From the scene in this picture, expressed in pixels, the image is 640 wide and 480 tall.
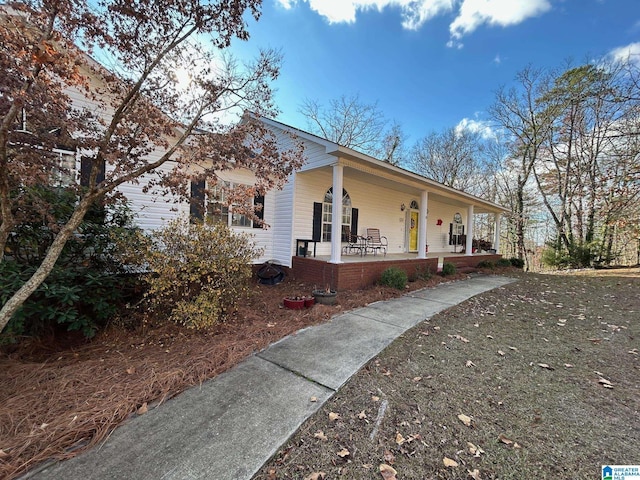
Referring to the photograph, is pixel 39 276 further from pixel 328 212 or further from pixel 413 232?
pixel 413 232

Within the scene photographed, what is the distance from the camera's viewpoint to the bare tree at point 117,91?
9.13 ft

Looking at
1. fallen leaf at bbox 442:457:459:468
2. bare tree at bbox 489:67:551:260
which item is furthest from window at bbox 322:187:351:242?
bare tree at bbox 489:67:551:260

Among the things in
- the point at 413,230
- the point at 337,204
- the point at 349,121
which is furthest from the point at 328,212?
the point at 349,121

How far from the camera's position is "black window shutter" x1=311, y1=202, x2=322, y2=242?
9180 mm

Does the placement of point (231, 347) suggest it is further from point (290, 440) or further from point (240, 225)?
point (240, 225)

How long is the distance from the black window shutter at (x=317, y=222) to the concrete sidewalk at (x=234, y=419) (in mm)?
→ 5222

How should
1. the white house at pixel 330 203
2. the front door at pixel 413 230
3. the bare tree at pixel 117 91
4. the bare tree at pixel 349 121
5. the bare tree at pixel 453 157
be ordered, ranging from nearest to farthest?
the bare tree at pixel 117 91 → the white house at pixel 330 203 → the front door at pixel 413 230 → the bare tree at pixel 349 121 → the bare tree at pixel 453 157

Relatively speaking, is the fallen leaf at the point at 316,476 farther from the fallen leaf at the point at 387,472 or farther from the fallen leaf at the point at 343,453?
the fallen leaf at the point at 387,472

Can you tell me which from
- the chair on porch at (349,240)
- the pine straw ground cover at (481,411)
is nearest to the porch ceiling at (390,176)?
the chair on porch at (349,240)

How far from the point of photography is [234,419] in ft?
7.88

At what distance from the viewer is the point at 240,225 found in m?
8.24

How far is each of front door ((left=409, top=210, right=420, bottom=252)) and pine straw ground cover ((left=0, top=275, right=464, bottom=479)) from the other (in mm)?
8796

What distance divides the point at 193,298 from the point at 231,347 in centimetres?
120

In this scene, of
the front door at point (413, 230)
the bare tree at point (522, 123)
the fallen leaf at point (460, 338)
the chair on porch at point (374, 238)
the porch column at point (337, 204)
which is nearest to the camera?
the fallen leaf at point (460, 338)
